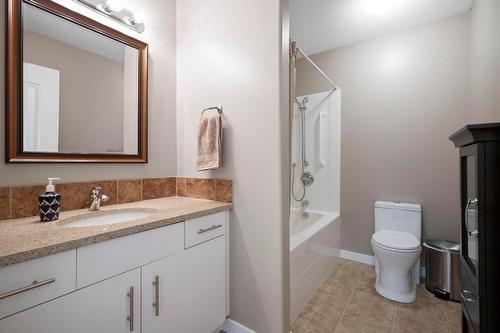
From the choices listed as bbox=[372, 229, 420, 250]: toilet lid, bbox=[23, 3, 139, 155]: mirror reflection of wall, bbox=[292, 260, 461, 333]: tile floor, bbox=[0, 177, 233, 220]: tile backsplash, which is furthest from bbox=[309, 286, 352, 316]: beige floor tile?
bbox=[23, 3, 139, 155]: mirror reflection of wall

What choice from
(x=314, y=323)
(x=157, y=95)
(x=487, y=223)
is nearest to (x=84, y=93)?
(x=157, y=95)

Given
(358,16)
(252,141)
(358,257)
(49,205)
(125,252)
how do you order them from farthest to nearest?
1. (358,257)
2. (358,16)
3. (252,141)
4. (49,205)
5. (125,252)

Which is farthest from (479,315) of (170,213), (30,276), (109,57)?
(109,57)

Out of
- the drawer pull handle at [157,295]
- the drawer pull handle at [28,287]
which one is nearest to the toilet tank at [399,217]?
the drawer pull handle at [157,295]

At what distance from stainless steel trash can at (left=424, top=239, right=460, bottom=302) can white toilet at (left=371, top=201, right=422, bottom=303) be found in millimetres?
154

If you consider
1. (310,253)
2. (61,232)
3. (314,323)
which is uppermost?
(61,232)

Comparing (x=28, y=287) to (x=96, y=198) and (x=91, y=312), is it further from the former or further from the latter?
(x=96, y=198)

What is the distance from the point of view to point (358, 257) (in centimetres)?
267

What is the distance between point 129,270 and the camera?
3.30ft

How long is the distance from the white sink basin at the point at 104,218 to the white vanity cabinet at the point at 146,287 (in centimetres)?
29

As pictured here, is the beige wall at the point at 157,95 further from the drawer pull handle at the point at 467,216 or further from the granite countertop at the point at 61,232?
the drawer pull handle at the point at 467,216

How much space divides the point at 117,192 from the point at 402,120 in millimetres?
2721

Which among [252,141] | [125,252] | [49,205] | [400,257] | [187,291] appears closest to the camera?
[125,252]

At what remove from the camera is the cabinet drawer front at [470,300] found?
2.77 ft
